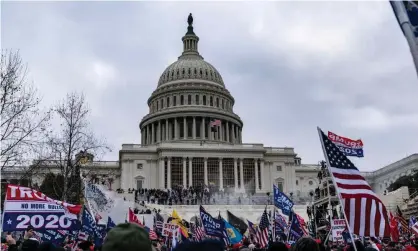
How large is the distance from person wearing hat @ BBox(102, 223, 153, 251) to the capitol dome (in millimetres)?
85992

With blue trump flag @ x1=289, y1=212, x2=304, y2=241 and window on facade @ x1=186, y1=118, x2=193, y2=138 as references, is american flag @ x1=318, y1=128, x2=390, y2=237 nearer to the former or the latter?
blue trump flag @ x1=289, y1=212, x2=304, y2=241

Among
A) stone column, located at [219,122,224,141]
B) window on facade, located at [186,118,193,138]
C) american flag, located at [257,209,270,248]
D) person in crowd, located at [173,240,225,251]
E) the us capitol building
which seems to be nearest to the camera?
person in crowd, located at [173,240,225,251]

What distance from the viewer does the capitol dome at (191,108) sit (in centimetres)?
9256

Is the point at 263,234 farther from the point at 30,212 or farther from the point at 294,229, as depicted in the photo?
the point at 30,212

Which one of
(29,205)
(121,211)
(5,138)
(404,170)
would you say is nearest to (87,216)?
(29,205)

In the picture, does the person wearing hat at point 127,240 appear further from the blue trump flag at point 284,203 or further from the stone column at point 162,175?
the stone column at point 162,175

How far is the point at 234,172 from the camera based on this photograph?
265 feet

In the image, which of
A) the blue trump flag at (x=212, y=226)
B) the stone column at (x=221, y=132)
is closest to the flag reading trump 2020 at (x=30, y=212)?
the blue trump flag at (x=212, y=226)

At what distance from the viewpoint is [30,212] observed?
12.3 meters

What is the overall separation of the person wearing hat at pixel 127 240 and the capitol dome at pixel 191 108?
85992 mm

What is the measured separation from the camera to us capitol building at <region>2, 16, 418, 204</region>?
79875 millimetres

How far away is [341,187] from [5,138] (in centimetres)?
1930

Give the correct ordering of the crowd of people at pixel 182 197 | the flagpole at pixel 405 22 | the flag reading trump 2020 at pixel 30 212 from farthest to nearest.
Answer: the crowd of people at pixel 182 197, the flag reading trump 2020 at pixel 30 212, the flagpole at pixel 405 22

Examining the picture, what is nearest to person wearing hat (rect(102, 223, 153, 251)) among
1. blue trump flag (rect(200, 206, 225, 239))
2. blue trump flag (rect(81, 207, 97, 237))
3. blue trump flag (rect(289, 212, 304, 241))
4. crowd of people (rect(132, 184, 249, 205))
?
blue trump flag (rect(81, 207, 97, 237))
